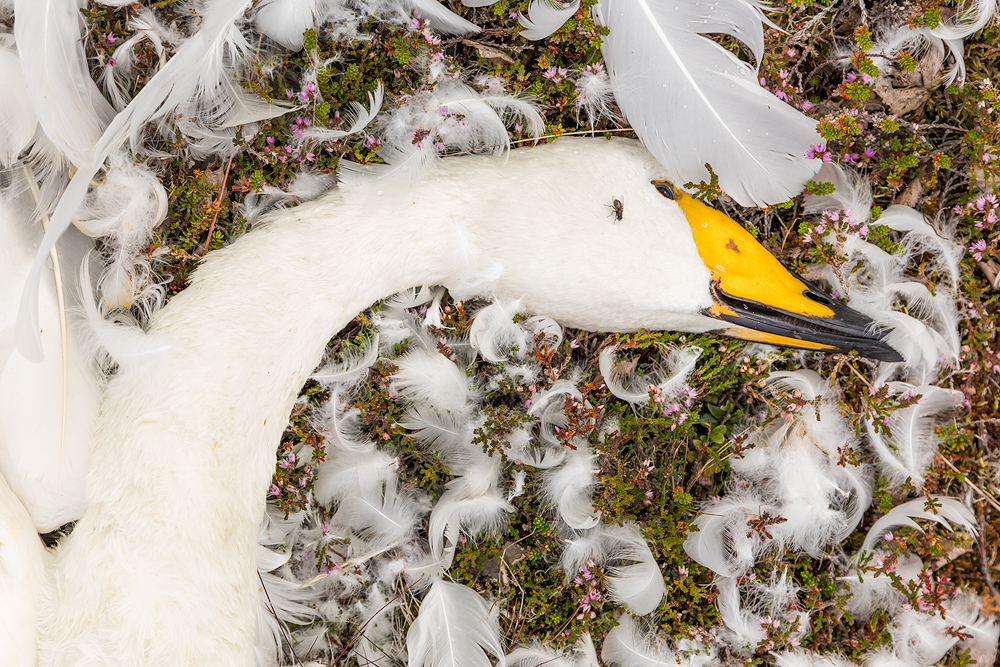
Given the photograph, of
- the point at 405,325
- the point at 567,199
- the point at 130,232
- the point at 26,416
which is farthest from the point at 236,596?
the point at 567,199

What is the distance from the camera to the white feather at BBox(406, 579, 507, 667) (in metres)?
3.10

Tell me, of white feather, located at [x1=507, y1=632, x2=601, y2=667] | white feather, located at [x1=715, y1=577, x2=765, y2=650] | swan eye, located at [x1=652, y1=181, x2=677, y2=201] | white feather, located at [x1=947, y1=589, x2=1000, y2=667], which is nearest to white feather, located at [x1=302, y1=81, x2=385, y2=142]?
swan eye, located at [x1=652, y1=181, x2=677, y2=201]

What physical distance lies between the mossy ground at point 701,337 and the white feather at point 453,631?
0.46 feet

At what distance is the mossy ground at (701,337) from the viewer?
309 cm

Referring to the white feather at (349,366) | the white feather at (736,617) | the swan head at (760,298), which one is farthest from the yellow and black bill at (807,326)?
the white feather at (349,366)

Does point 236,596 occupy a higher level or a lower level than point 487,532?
higher

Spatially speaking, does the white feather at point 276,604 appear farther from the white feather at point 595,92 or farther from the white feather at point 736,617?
the white feather at point 595,92

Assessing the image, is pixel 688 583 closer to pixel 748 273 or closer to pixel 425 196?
pixel 748 273

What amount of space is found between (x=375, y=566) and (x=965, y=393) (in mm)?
3211

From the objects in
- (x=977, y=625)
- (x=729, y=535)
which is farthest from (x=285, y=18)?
(x=977, y=625)

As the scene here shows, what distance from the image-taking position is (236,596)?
103 inches

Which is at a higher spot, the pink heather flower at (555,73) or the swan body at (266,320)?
the pink heather flower at (555,73)

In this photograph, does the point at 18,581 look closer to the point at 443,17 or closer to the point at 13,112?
the point at 13,112

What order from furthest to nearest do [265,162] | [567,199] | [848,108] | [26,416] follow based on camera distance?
[848,108], [265,162], [567,199], [26,416]
